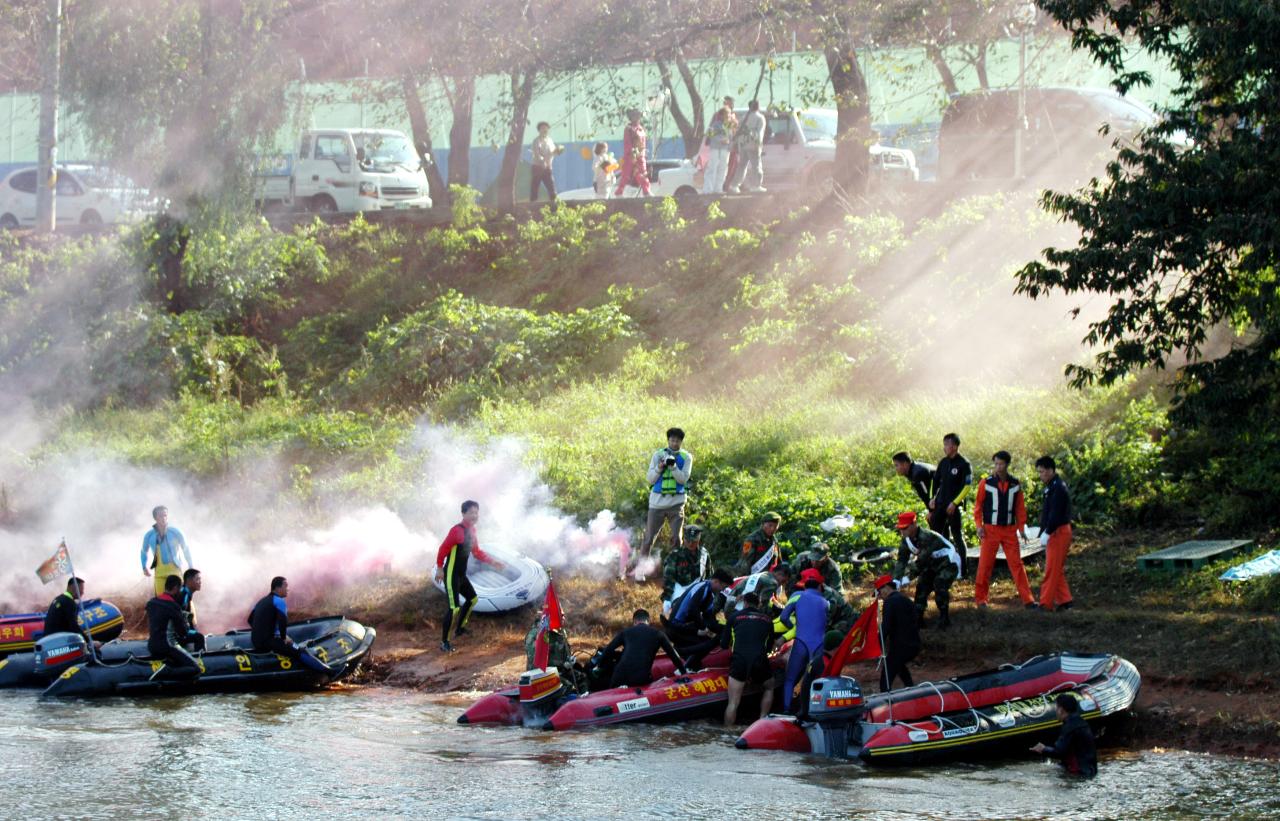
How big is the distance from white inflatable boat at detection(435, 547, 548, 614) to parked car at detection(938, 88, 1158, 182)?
1412cm

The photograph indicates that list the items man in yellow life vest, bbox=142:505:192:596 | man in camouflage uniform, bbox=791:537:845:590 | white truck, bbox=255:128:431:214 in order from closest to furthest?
man in camouflage uniform, bbox=791:537:845:590, man in yellow life vest, bbox=142:505:192:596, white truck, bbox=255:128:431:214

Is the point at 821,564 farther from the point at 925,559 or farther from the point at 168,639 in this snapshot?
the point at 168,639

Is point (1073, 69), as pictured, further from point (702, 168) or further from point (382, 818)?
point (382, 818)

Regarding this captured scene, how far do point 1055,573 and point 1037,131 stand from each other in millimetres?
15652

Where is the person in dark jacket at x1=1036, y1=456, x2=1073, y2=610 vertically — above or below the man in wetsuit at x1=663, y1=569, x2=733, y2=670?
above

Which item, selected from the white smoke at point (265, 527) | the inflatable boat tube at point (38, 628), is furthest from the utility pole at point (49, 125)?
the inflatable boat tube at point (38, 628)

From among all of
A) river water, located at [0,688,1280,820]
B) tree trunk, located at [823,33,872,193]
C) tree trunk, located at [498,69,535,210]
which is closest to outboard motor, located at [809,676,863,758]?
river water, located at [0,688,1280,820]

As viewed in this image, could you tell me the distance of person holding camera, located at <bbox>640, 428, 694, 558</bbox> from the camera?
19.2 metres

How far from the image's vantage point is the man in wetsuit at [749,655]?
15492 millimetres

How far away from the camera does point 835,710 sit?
14219 mm

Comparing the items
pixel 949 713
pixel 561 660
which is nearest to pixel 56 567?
pixel 561 660

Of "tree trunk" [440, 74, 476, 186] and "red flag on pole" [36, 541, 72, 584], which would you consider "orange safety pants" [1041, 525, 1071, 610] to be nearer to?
"red flag on pole" [36, 541, 72, 584]

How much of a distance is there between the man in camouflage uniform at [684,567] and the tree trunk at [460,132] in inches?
713

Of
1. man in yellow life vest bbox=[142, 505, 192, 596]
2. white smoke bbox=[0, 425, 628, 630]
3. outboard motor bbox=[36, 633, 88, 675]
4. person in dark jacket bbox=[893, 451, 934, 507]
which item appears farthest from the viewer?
white smoke bbox=[0, 425, 628, 630]
